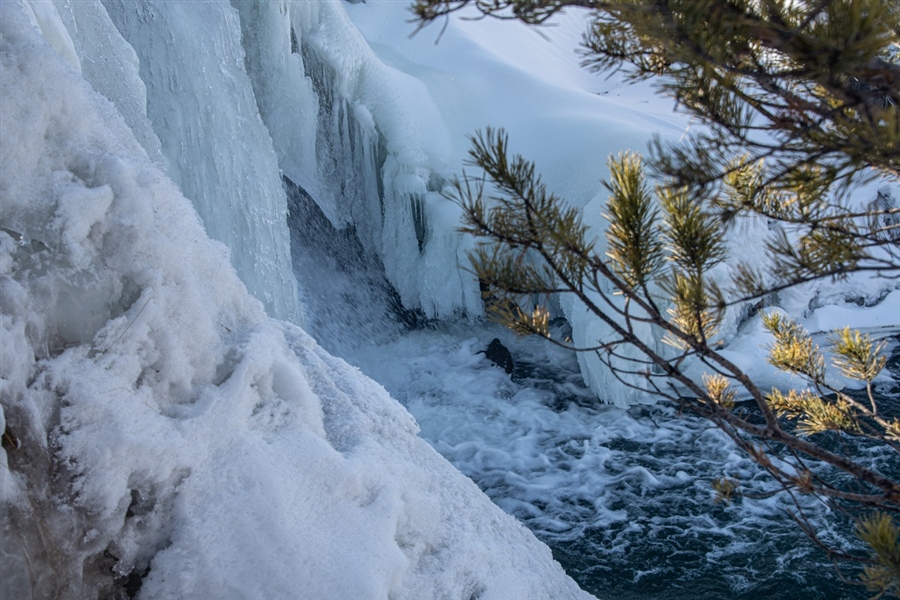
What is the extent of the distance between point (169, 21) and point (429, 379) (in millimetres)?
5227

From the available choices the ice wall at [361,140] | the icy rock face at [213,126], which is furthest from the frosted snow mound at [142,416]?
the ice wall at [361,140]

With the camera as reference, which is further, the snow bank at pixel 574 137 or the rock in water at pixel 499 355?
the rock in water at pixel 499 355

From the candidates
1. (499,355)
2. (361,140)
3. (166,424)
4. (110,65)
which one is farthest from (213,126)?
(166,424)

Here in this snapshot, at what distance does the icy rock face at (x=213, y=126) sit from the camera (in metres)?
7.04

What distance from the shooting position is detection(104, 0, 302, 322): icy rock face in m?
7.04

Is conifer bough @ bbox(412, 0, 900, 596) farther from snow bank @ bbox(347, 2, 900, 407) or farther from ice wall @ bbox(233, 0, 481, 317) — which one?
ice wall @ bbox(233, 0, 481, 317)

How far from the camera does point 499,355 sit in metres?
9.84

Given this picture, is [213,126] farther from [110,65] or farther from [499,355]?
[499,355]

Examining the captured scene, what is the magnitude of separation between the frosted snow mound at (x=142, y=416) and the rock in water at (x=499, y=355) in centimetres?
763

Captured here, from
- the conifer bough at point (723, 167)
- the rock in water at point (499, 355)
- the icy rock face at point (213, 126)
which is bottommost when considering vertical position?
the rock in water at point (499, 355)

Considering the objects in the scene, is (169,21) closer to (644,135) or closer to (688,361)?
(644,135)

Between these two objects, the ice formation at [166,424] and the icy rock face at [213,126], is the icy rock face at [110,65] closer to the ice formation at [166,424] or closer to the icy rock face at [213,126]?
the icy rock face at [213,126]

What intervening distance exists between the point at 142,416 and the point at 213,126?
20.4 ft

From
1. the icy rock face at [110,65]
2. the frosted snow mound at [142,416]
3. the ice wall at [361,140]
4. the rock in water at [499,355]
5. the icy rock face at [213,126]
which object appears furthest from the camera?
the rock in water at [499,355]
